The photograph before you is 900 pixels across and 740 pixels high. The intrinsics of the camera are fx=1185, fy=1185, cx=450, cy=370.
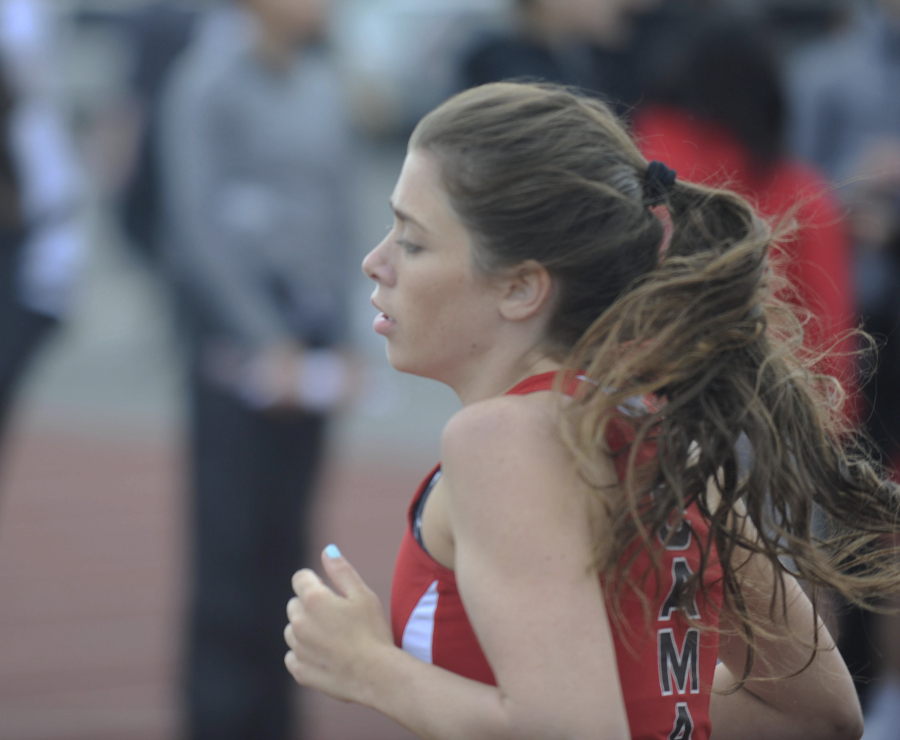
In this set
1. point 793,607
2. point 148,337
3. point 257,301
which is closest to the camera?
point 793,607

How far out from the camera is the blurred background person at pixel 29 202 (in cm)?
345

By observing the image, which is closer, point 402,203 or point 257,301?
point 402,203

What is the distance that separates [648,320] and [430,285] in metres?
0.27

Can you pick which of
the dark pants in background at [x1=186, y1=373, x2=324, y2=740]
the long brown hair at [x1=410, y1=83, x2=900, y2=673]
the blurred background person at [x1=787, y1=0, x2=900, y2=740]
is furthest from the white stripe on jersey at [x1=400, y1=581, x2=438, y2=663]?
the dark pants in background at [x1=186, y1=373, x2=324, y2=740]

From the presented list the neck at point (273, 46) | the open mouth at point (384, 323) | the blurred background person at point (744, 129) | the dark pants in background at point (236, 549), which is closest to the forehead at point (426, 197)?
the open mouth at point (384, 323)

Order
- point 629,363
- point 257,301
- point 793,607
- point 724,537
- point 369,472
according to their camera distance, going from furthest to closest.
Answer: point 369,472
point 257,301
point 793,607
point 724,537
point 629,363

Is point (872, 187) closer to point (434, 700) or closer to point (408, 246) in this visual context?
point (408, 246)

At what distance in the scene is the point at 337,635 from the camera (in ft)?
4.70

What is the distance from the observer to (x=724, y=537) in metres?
1.50

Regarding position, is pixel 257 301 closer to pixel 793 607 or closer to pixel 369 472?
pixel 793 607

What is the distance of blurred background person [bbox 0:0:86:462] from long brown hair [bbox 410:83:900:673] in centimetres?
227

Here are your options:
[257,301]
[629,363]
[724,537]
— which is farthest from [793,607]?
[257,301]

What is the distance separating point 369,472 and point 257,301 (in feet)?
15.4

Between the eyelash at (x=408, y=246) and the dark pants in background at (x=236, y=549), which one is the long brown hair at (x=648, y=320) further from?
the dark pants in background at (x=236, y=549)
